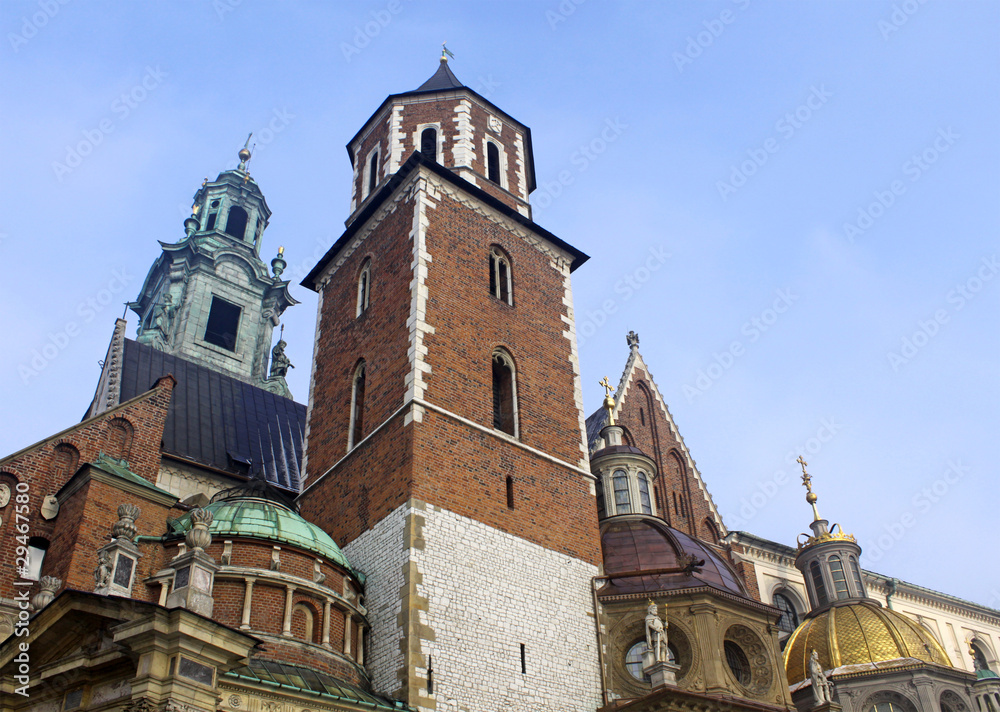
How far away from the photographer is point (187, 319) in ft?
154

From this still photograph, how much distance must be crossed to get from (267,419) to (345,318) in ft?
24.2

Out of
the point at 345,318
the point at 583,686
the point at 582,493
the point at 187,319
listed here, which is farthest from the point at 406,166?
the point at 187,319

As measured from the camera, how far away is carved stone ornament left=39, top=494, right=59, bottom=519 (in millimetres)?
18422

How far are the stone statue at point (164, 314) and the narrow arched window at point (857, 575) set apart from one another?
32.7 meters

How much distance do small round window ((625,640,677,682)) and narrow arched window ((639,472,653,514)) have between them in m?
4.63

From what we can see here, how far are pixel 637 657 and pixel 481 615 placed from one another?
137 inches

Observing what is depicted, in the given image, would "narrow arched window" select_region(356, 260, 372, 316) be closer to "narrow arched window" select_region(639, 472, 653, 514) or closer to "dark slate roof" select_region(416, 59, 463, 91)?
"dark slate roof" select_region(416, 59, 463, 91)

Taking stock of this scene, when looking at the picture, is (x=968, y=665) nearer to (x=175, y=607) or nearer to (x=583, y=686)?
(x=583, y=686)

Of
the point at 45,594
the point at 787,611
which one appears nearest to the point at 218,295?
the point at 787,611

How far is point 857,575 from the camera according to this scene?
28938mm

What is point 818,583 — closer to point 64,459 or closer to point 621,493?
point 621,493

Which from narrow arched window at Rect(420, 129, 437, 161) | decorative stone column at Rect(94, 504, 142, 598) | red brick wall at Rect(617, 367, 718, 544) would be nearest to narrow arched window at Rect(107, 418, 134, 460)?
decorative stone column at Rect(94, 504, 142, 598)

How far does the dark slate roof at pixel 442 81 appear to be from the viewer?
26375 millimetres

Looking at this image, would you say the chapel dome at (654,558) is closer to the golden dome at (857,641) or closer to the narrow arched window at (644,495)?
the narrow arched window at (644,495)
